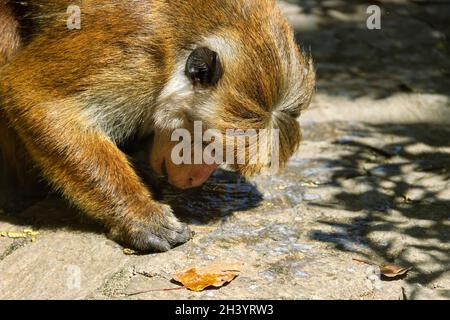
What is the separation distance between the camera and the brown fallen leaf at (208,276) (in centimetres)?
513

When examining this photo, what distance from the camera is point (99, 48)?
5.60m

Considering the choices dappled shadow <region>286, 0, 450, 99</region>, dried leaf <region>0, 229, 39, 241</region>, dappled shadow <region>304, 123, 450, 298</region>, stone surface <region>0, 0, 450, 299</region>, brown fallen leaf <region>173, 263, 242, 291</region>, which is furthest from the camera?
dappled shadow <region>286, 0, 450, 99</region>

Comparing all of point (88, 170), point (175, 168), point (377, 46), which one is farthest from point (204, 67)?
point (377, 46)

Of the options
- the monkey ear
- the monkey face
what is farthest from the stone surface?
the monkey ear

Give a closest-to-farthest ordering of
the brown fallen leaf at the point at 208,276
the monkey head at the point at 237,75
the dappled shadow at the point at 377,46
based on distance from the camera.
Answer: the brown fallen leaf at the point at 208,276 → the monkey head at the point at 237,75 → the dappled shadow at the point at 377,46

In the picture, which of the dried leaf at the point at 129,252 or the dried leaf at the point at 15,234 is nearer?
the dried leaf at the point at 129,252

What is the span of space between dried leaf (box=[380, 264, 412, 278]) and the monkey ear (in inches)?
70.2

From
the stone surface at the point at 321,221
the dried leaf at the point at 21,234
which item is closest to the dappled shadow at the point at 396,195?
the stone surface at the point at 321,221

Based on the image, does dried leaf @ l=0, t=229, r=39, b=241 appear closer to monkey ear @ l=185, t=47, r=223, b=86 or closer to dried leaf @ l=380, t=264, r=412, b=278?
monkey ear @ l=185, t=47, r=223, b=86

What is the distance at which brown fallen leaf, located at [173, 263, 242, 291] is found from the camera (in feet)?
16.8

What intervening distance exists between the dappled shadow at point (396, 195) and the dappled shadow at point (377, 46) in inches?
41.4

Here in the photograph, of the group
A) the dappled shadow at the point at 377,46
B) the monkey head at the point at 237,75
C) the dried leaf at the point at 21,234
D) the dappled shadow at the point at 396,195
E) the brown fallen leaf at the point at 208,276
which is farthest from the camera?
the dappled shadow at the point at 377,46

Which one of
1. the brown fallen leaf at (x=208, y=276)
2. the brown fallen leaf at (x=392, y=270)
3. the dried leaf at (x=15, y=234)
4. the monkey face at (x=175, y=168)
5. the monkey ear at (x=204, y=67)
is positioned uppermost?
the monkey ear at (x=204, y=67)

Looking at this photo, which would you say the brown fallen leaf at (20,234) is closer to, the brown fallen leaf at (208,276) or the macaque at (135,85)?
the macaque at (135,85)
